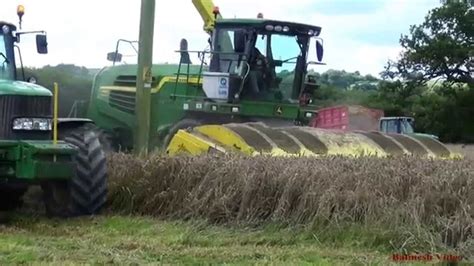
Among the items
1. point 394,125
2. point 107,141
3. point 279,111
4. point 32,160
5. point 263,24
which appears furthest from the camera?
point 394,125

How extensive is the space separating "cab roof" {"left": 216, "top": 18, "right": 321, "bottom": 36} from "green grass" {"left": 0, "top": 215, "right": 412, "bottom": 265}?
6288 mm

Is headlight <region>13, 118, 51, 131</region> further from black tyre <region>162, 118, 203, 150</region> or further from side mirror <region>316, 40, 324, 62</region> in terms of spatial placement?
side mirror <region>316, 40, 324, 62</region>

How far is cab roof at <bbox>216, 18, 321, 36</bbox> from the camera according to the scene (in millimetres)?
14477

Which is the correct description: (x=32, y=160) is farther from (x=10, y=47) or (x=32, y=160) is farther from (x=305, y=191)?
(x=305, y=191)

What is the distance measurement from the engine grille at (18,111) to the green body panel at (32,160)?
Answer: 0.27 m

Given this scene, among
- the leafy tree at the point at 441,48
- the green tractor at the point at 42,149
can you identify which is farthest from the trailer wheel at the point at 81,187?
the leafy tree at the point at 441,48

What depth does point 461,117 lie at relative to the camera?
32188 millimetres

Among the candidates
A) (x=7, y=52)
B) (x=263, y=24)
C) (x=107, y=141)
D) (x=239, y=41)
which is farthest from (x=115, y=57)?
(x=7, y=52)

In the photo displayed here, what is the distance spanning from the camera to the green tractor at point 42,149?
28.1ft

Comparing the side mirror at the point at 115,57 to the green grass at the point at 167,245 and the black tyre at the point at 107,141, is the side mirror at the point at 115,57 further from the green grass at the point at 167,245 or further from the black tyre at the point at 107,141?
the green grass at the point at 167,245

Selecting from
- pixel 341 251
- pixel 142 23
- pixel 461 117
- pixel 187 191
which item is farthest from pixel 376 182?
pixel 461 117

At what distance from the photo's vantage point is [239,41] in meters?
14.6

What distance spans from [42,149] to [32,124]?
0.54 meters

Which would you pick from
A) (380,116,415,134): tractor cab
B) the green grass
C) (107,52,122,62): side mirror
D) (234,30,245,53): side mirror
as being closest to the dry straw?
the green grass
